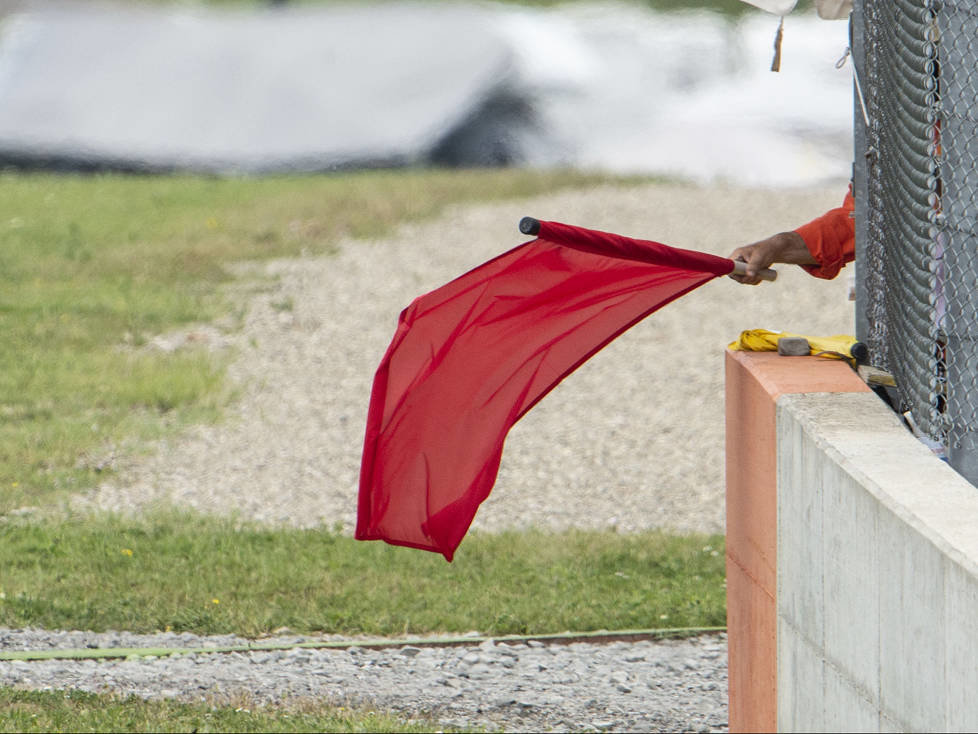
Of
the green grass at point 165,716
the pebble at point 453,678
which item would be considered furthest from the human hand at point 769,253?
the green grass at point 165,716

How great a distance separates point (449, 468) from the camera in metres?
4.62

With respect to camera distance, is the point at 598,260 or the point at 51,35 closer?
the point at 598,260

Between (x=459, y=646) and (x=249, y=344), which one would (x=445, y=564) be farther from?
(x=249, y=344)

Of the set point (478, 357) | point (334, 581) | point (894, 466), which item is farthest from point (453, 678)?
point (894, 466)

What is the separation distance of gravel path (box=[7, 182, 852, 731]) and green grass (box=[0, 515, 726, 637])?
0.95 ft

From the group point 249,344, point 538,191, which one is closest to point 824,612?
point 249,344

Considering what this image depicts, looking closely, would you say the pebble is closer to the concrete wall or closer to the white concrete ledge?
the concrete wall

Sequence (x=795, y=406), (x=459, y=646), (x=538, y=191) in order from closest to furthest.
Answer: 1. (x=795, y=406)
2. (x=459, y=646)
3. (x=538, y=191)

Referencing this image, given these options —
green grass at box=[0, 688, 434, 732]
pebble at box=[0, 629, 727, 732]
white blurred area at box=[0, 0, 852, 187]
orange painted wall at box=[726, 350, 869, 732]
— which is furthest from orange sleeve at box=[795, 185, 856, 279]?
white blurred area at box=[0, 0, 852, 187]

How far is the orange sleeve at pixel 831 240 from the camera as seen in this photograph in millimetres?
4797

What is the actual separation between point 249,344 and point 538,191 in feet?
17.8

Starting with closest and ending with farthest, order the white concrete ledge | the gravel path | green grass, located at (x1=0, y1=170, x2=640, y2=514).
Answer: the white concrete ledge, the gravel path, green grass, located at (x1=0, y1=170, x2=640, y2=514)

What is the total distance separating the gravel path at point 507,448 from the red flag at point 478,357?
136cm

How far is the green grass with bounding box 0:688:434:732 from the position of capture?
5.19m
